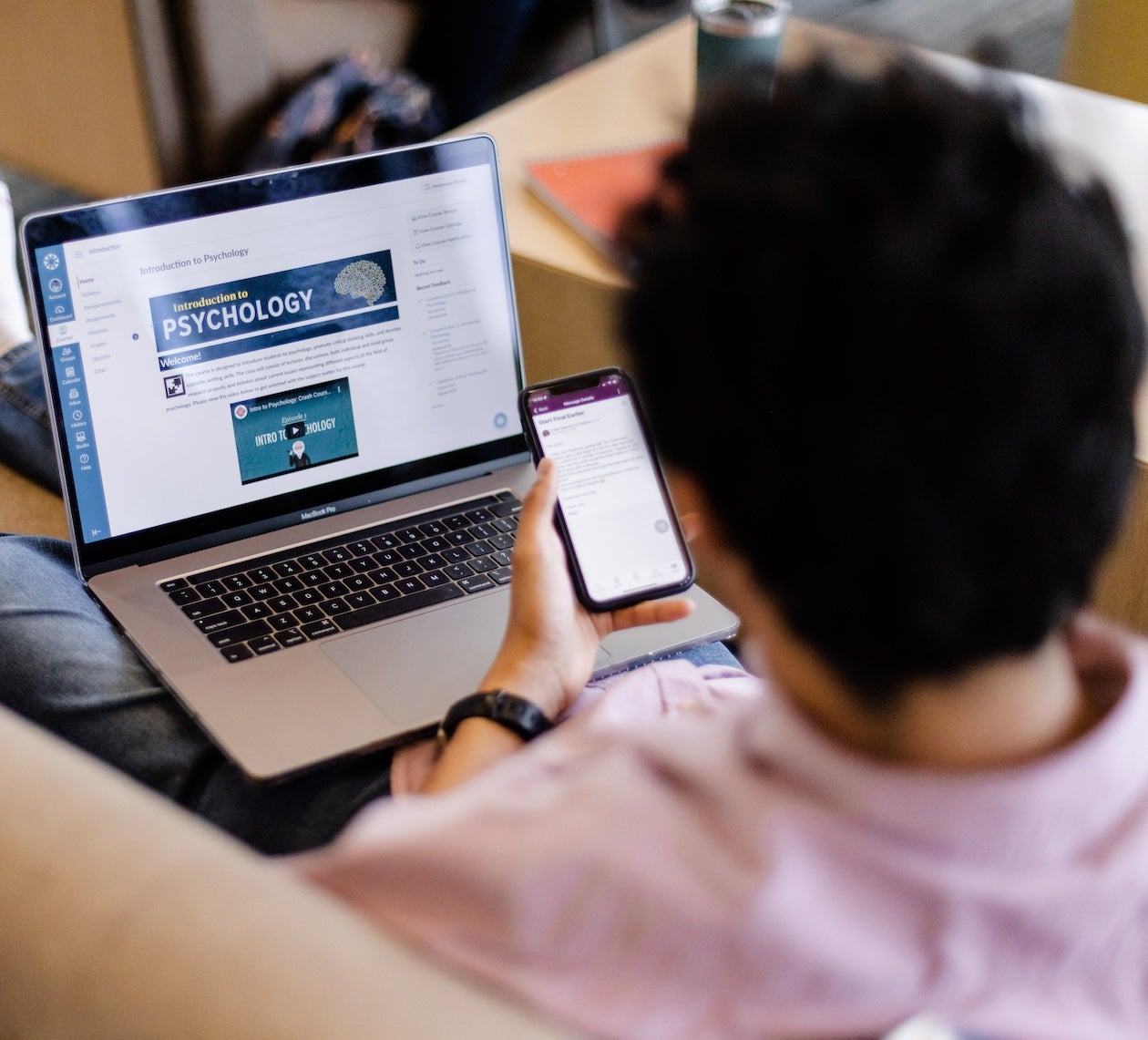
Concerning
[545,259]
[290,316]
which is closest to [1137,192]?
[545,259]

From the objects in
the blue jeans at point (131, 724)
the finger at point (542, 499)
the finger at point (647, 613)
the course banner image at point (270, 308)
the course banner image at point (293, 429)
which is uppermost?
the course banner image at point (270, 308)

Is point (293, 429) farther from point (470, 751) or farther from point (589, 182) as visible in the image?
point (589, 182)

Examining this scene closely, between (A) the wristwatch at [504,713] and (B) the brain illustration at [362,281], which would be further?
(B) the brain illustration at [362,281]

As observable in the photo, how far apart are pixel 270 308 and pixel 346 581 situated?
0.72ft

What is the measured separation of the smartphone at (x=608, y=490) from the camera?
36.8 inches

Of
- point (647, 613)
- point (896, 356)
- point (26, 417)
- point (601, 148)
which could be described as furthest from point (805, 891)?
point (601, 148)

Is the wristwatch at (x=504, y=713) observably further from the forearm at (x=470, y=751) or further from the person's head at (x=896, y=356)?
the person's head at (x=896, y=356)

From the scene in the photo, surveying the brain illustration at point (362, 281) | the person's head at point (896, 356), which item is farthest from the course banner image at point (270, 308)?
the person's head at point (896, 356)

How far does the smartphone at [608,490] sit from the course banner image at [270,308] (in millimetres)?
175

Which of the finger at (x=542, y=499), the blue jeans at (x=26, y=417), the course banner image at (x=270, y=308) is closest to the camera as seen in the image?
the finger at (x=542, y=499)

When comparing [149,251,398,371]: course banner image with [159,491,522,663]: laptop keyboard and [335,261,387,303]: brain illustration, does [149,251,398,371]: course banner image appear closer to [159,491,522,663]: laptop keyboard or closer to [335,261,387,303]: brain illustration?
[335,261,387,303]: brain illustration

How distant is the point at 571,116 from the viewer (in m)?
1.54

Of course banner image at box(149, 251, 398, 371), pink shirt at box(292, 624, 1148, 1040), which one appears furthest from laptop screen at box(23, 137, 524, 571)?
pink shirt at box(292, 624, 1148, 1040)

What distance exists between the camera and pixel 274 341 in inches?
40.3
